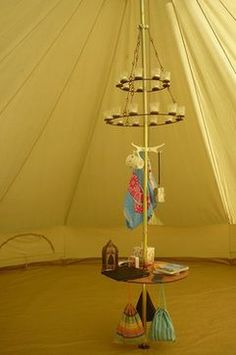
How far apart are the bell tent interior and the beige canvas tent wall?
12 millimetres

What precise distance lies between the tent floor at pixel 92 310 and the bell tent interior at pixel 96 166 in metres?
0.02

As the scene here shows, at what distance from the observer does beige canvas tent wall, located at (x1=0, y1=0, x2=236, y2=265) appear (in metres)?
3.00

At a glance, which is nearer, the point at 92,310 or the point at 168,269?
the point at 168,269

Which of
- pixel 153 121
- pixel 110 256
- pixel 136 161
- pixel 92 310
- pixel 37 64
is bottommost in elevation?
pixel 92 310

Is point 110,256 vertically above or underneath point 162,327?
above

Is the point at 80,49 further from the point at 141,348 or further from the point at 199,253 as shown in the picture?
the point at 199,253

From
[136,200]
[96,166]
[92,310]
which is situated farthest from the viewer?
[96,166]

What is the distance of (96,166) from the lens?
4977 millimetres

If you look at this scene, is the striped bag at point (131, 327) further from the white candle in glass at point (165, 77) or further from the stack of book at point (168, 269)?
the white candle in glass at point (165, 77)

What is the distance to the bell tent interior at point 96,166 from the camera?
3072mm

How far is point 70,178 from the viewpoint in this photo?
511 cm

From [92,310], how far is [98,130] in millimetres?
1822

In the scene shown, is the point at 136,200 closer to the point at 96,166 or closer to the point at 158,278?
the point at 158,278

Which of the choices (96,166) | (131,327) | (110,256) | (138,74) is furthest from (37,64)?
(131,327)
